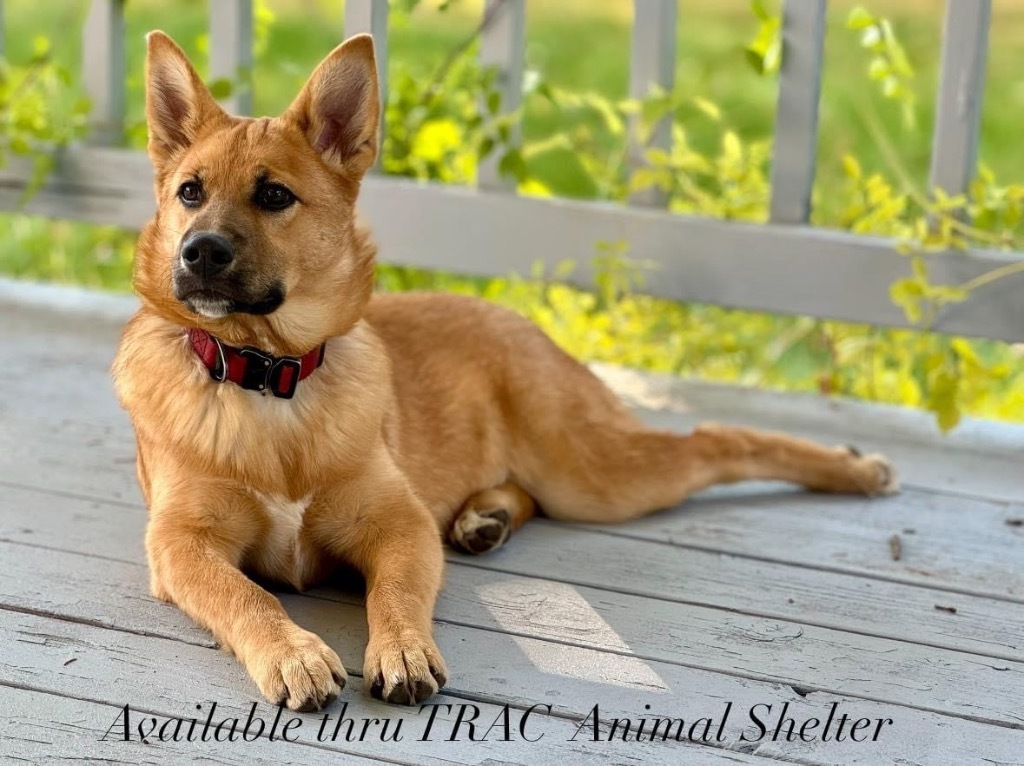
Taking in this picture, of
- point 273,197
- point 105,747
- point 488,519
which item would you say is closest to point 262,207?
point 273,197

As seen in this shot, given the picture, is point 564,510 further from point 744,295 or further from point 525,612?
point 744,295

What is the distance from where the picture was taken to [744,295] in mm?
3773

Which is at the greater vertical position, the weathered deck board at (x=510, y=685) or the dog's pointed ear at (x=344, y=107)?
the dog's pointed ear at (x=344, y=107)

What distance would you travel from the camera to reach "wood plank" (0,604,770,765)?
2.09m

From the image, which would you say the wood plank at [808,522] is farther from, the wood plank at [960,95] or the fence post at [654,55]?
the fence post at [654,55]

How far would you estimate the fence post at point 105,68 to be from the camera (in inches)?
168

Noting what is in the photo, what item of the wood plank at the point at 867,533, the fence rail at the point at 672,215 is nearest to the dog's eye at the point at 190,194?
the wood plank at the point at 867,533

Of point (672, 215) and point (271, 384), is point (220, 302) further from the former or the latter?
point (672, 215)

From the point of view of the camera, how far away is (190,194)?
2.56 m

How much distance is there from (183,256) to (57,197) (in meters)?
2.28

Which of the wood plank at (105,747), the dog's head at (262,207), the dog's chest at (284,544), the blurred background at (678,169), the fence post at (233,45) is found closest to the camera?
the wood plank at (105,747)

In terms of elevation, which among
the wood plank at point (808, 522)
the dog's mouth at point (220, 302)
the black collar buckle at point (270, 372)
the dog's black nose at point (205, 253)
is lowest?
the wood plank at point (808, 522)

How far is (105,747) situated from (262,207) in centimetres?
101

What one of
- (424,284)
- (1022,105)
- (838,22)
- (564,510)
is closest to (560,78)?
(838,22)
